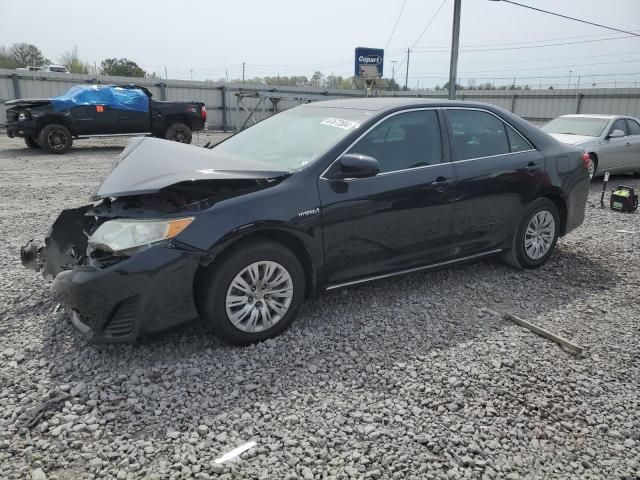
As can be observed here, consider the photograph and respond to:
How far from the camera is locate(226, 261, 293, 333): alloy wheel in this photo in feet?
10.8

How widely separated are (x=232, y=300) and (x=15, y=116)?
12.8 meters

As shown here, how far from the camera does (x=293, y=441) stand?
8.38 ft

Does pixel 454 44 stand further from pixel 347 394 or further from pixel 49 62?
pixel 49 62

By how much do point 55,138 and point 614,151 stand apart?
13.7 meters

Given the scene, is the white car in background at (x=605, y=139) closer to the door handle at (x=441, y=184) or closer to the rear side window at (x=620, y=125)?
the rear side window at (x=620, y=125)

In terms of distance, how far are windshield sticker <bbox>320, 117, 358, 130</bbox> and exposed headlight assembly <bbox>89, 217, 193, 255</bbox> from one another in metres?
1.49

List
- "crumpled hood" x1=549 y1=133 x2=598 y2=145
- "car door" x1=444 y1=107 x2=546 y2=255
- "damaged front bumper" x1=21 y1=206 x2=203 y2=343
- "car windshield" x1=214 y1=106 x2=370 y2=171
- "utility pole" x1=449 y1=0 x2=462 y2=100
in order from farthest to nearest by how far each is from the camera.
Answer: "utility pole" x1=449 y1=0 x2=462 y2=100 → "crumpled hood" x1=549 y1=133 x2=598 y2=145 → "car door" x1=444 y1=107 x2=546 y2=255 → "car windshield" x1=214 y1=106 x2=370 y2=171 → "damaged front bumper" x1=21 y1=206 x2=203 y2=343

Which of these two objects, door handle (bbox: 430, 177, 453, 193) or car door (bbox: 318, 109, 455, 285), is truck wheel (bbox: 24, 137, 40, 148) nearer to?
car door (bbox: 318, 109, 455, 285)

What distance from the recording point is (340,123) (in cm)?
404

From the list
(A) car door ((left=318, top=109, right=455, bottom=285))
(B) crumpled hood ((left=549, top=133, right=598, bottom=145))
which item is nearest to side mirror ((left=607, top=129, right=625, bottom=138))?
(B) crumpled hood ((left=549, top=133, right=598, bottom=145))

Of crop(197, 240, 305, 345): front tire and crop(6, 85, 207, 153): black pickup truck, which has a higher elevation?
crop(6, 85, 207, 153): black pickup truck

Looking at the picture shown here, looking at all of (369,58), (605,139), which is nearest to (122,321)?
(605,139)

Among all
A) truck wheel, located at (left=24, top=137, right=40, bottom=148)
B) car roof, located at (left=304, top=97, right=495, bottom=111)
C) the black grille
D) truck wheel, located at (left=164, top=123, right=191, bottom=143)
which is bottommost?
the black grille

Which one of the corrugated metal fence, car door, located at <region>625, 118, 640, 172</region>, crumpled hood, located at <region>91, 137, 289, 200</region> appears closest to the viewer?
crumpled hood, located at <region>91, 137, 289, 200</region>
